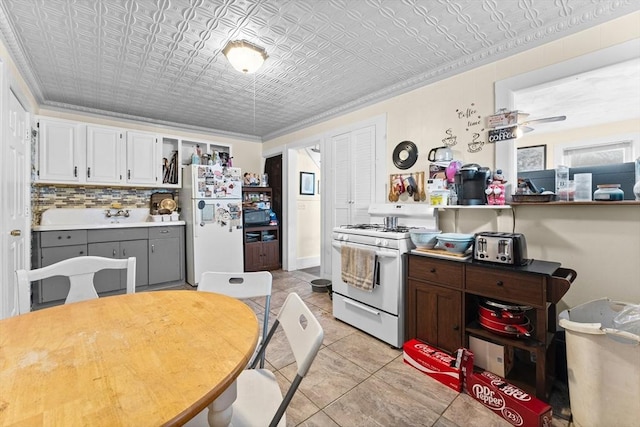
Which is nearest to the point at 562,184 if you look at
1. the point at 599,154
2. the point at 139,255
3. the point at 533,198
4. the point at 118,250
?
the point at 533,198

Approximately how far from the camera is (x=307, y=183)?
16.7 feet

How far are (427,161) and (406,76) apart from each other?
883 millimetres

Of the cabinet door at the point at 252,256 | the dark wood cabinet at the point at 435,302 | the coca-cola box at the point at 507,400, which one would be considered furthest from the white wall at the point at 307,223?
the coca-cola box at the point at 507,400

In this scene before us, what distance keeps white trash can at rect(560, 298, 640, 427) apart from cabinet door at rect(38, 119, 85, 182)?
4886mm

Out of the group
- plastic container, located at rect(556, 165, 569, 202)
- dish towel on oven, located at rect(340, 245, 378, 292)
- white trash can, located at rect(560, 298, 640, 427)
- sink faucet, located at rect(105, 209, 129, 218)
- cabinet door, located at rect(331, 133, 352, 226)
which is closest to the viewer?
white trash can, located at rect(560, 298, 640, 427)

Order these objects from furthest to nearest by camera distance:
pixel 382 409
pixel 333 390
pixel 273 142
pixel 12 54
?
1. pixel 273 142
2. pixel 12 54
3. pixel 333 390
4. pixel 382 409

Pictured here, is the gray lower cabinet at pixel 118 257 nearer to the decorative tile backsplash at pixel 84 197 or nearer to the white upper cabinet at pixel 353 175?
the decorative tile backsplash at pixel 84 197

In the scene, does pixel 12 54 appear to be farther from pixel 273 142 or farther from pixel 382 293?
pixel 382 293

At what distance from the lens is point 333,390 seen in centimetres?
178

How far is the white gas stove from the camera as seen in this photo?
227 cm

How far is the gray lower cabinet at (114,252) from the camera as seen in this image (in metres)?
3.05

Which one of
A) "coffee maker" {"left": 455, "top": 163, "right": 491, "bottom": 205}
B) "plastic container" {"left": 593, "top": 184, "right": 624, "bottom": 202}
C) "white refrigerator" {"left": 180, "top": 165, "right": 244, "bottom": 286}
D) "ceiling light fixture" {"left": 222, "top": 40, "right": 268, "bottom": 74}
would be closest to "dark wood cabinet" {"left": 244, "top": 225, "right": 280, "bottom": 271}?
"white refrigerator" {"left": 180, "top": 165, "right": 244, "bottom": 286}

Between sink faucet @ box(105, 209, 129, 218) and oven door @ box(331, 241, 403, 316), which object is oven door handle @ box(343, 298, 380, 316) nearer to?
oven door @ box(331, 241, 403, 316)

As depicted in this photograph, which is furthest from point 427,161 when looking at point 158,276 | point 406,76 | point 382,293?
point 158,276
